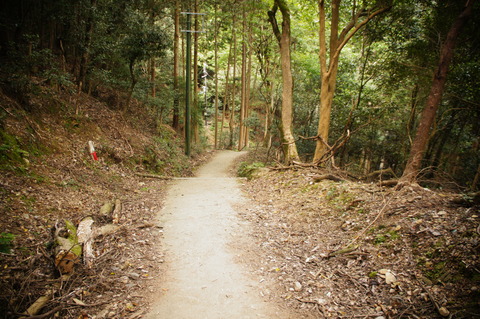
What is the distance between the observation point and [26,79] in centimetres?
615

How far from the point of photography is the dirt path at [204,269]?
276cm

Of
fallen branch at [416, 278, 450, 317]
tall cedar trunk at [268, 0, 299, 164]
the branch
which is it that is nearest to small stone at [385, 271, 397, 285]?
fallen branch at [416, 278, 450, 317]

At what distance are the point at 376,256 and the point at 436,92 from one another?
165 inches

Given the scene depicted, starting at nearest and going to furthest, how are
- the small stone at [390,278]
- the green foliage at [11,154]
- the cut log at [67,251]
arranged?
the small stone at [390,278]
the cut log at [67,251]
the green foliage at [11,154]

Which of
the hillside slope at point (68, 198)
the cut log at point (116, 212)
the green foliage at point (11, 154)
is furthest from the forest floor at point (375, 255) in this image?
the green foliage at point (11, 154)

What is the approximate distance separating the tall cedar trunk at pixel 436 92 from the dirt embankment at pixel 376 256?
3.11 feet

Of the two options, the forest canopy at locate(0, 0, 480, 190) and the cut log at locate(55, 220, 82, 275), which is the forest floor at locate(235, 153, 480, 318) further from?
the cut log at locate(55, 220, 82, 275)

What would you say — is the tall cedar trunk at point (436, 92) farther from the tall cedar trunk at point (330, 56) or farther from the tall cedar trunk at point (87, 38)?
the tall cedar trunk at point (87, 38)

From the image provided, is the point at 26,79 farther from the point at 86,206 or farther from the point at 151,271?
the point at 151,271

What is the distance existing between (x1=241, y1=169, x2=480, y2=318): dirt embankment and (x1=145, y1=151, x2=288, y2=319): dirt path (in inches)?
Result: 15.0

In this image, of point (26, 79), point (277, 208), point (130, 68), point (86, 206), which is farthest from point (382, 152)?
point (26, 79)

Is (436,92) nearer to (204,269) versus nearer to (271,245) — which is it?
(271,245)

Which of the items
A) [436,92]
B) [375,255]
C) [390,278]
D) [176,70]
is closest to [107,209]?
[375,255]

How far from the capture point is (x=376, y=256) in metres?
3.36
